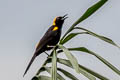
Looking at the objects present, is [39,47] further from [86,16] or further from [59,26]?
[86,16]

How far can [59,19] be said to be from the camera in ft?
16.9

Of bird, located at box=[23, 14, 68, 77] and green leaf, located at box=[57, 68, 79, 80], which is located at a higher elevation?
bird, located at box=[23, 14, 68, 77]

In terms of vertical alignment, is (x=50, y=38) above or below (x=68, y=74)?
above

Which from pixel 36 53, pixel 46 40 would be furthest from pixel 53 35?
pixel 36 53

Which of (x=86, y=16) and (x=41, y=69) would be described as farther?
(x=41, y=69)

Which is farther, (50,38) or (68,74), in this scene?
(50,38)

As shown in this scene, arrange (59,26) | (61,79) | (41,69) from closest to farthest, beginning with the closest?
1. (61,79)
2. (41,69)
3. (59,26)

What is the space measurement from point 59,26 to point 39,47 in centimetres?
110

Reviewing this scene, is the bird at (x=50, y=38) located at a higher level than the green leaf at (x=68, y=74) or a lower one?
higher

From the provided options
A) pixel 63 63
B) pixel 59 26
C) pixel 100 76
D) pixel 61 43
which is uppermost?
pixel 59 26

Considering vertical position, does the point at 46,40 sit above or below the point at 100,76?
above

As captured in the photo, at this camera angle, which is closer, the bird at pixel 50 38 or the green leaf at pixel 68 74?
the green leaf at pixel 68 74

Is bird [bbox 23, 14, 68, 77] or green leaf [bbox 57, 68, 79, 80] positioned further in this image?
bird [bbox 23, 14, 68, 77]

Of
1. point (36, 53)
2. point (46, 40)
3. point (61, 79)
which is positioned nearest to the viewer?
point (61, 79)
